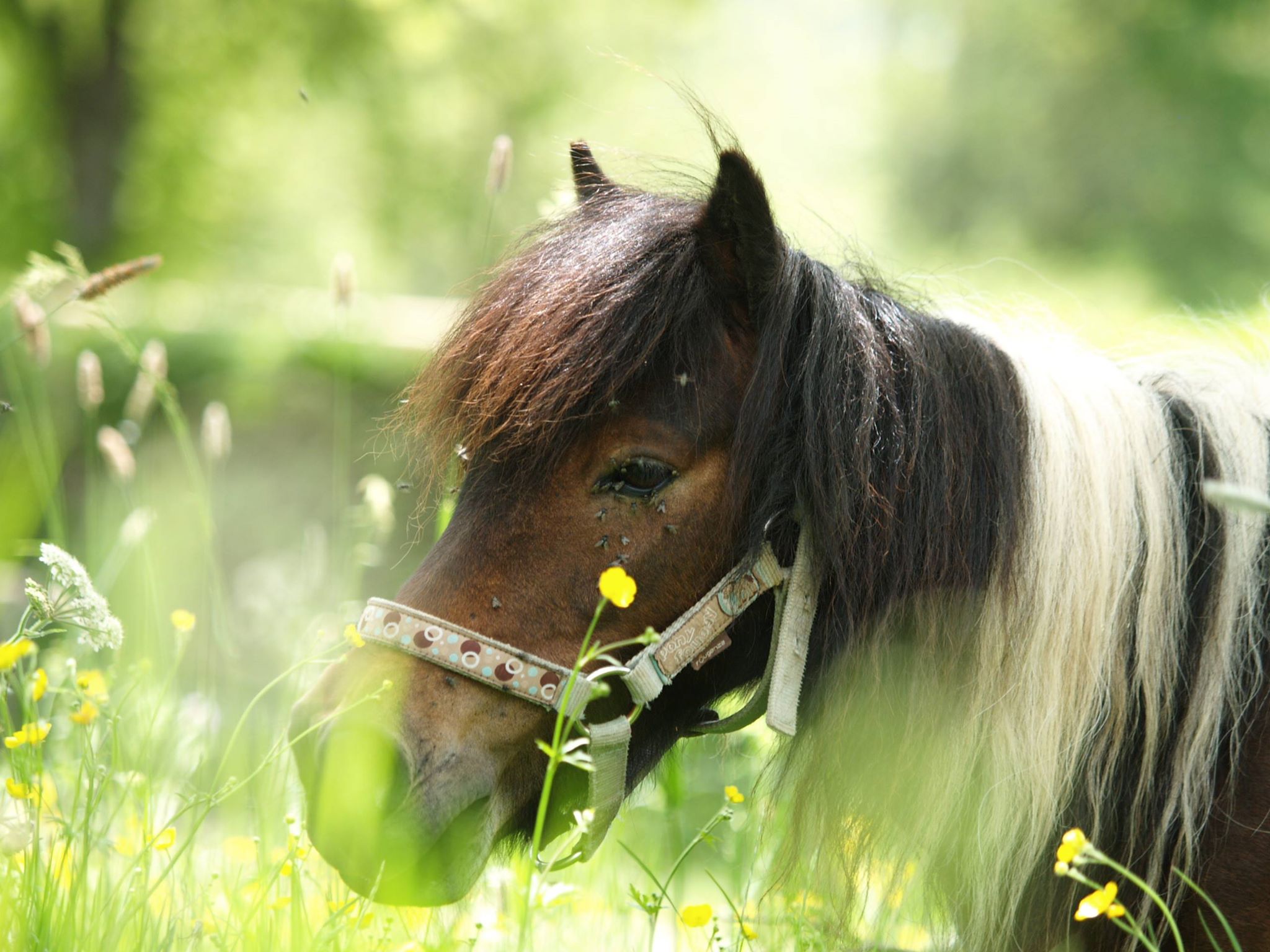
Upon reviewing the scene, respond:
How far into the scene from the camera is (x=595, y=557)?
1.72m

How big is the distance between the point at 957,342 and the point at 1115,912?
100cm

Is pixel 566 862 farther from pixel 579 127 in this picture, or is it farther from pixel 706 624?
pixel 579 127

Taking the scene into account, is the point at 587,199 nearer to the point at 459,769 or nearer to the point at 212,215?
Result: the point at 459,769

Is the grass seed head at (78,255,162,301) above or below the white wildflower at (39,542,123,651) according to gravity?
above

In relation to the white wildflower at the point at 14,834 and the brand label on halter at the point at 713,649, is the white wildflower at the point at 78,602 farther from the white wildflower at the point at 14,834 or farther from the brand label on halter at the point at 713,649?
the brand label on halter at the point at 713,649

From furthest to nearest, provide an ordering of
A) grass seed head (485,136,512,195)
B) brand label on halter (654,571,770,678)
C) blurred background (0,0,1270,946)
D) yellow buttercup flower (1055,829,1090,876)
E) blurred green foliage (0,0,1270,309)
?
blurred green foliage (0,0,1270,309) < blurred background (0,0,1270,946) < grass seed head (485,136,512,195) < brand label on halter (654,571,770,678) < yellow buttercup flower (1055,829,1090,876)

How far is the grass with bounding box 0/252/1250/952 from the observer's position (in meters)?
1.66

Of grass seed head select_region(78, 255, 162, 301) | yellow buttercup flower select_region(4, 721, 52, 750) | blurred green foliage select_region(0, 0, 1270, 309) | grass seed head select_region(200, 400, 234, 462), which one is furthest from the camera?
blurred green foliage select_region(0, 0, 1270, 309)

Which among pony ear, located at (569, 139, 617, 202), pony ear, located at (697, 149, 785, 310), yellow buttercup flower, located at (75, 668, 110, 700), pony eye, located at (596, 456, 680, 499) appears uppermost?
pony ear, located at (569, 139, 617, 202)

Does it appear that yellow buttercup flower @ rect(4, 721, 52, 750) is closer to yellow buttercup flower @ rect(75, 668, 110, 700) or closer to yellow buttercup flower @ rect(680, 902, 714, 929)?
yellow buttercup flower @ rect(75, 668, 110, 700)

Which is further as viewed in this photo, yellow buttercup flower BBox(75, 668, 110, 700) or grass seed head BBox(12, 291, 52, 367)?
grass seed head BBox(12, 291, 52, 367)

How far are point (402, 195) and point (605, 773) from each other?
42.9 feet

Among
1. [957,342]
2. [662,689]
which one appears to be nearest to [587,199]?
[957,342]

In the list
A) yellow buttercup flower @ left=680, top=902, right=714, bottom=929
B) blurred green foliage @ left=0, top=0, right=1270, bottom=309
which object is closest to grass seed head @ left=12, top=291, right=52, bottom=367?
blurred green foliage @ left=0, top=0, right=1270, bottom=309
